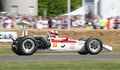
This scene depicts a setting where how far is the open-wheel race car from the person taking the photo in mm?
17491

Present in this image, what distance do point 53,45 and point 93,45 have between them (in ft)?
5.21

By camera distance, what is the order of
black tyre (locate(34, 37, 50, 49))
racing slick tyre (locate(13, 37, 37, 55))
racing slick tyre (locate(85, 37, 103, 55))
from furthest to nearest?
racing slick tyre (locate(85, 37, 103, 55)) → black tyre (locate(34, 37, 50, 49)) → racing slick tyre (locate(13, 37, 37, 55))

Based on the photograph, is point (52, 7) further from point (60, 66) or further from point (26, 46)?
point (60, 66)

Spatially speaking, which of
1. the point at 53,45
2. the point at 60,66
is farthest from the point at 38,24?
the point at 60,66

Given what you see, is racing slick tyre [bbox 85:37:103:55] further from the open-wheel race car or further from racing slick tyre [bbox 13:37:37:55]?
racing slick tyre [bbox 13:37:37:55]

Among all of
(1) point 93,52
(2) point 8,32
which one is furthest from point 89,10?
(1) point 93,52

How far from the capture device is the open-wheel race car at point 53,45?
17.5 m

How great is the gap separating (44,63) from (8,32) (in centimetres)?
1310

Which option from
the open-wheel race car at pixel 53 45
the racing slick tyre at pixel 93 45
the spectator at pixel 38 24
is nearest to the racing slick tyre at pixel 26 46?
Answer: the open-wheel race car at pixel 53 45

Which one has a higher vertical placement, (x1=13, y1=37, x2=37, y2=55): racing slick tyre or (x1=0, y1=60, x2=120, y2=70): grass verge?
(x1=13, y1=37, x2=37, y2=55): racing slick tyre

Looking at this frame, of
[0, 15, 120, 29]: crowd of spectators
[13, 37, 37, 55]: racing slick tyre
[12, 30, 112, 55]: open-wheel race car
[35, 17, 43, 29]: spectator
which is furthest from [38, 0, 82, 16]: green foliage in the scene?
[13, 37, 37, 55]: racing slick tyre

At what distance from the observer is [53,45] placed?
59.6 ft

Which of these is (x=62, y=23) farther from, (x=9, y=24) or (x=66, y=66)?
(x=66, y=66)

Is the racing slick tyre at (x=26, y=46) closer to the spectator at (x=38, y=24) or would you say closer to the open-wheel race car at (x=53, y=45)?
the open-wheel race car at (x=53, y=45)
